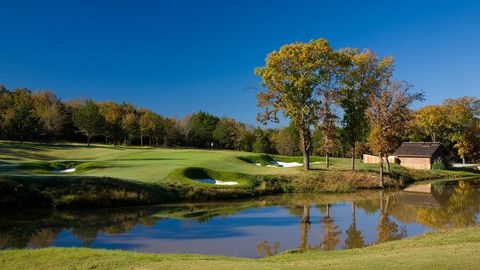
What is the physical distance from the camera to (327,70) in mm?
43750

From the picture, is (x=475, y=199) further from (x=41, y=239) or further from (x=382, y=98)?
(x=41, y=239)

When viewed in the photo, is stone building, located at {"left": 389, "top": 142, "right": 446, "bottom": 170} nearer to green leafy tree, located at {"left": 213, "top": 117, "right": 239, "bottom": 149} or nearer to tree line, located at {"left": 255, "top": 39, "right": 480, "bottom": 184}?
tree line, located at {"left": 255, "top": 39, "right": 480, "bottom": 184}

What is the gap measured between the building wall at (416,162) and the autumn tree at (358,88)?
18.3 meters

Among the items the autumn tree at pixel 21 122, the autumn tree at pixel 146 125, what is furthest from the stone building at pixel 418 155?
the autumn tree at pixel 21 122

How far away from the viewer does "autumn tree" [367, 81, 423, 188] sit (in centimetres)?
4272

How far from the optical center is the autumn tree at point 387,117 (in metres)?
42.7

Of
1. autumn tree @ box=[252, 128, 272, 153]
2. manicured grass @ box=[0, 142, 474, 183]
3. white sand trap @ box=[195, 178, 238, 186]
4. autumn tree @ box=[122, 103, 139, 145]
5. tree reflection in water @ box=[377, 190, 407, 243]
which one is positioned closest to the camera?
tree reflection in water @ box=[377, 190, 407, 243]

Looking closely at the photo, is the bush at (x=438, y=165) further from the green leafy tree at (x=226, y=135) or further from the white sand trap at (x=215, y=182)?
the green leafy tree at (x=226, y=135)

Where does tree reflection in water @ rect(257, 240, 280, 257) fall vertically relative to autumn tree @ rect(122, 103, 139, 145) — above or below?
below

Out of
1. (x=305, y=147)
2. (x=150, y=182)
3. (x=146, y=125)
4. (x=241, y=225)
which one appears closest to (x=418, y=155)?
(x=305, y=147)

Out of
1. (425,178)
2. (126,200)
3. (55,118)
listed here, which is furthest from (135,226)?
(55,118)

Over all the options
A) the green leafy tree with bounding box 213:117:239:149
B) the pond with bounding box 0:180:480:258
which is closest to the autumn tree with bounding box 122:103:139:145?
the green leafy tree with bounding box 213:117:239:149

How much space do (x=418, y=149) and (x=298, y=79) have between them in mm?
34022

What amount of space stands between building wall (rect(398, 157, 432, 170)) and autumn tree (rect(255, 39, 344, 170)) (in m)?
28.6
